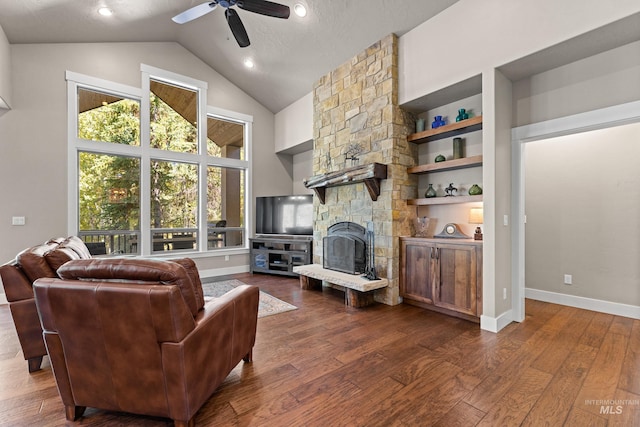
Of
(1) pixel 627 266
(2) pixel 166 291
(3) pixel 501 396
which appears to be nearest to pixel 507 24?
(1) pixel 627 266

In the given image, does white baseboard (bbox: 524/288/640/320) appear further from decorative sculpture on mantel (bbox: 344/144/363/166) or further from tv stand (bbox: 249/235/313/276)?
Answer: tv stand (bbox: 249/235/313/276)

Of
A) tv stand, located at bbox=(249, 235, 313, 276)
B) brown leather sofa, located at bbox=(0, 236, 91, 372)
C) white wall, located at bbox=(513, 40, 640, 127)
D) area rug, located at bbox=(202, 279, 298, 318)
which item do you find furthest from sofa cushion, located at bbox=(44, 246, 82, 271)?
white wall, located at bbox=(513, 40, 640, 127)

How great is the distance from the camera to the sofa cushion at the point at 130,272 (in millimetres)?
1569

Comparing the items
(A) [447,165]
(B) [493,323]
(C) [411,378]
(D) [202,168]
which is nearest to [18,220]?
(D) [202,168]

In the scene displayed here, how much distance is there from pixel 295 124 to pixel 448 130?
3512 mm

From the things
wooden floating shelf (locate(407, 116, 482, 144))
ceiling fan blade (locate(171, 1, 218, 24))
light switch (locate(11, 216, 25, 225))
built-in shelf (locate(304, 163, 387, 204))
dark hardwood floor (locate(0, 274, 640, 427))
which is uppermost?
ceiling fan blade (locate(171, 1, 218, 24))

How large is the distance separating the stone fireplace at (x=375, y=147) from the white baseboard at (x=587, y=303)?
2083 mm

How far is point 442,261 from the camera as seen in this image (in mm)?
3648

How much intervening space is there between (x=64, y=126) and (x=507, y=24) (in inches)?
241

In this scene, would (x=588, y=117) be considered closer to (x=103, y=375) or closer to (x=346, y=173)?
(x=346, y=173)

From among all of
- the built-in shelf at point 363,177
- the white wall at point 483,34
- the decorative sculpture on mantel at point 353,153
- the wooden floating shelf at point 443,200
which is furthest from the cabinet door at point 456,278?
the white wall at point 483,34

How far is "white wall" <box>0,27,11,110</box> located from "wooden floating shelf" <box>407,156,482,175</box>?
5558 millimetres

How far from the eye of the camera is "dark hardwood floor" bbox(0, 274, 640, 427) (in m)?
1.82

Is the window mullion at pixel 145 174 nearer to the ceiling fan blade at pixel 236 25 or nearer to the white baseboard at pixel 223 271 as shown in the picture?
the white baseboard at pixel 223 271
